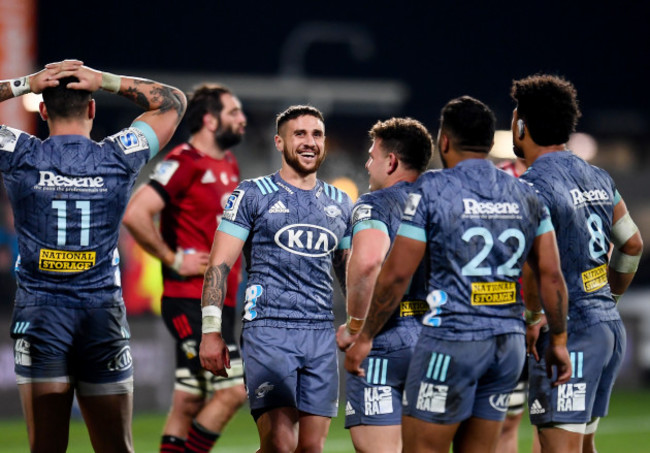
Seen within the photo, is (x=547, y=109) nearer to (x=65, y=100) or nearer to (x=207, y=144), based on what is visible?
(x=65, y=100)

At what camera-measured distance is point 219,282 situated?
21.1 ft

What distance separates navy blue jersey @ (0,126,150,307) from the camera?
593cm

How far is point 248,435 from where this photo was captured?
40.8ft

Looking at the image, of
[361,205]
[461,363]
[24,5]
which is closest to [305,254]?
[361,205]

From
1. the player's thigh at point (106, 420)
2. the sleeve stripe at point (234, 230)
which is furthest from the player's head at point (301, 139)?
the player's thigh at point (106, 420)

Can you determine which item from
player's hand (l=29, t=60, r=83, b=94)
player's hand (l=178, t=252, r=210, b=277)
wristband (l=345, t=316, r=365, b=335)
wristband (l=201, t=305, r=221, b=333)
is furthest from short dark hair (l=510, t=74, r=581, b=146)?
player's hand (l=178, t=252, r=210, b=277)

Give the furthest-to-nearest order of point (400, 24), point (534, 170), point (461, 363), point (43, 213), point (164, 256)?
point (400, 24) → point (164, 256) → point (534, 170) → point (43, 213) → point (461, 363)

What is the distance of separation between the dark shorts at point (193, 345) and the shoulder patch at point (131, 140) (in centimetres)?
243

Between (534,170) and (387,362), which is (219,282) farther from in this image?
(534,170)

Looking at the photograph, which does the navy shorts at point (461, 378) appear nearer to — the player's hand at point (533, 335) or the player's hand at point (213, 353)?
the player's hand at point (533, 335)

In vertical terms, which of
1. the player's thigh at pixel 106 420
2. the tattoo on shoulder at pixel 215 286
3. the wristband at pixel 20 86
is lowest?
the player's thigh at pixel 106 420

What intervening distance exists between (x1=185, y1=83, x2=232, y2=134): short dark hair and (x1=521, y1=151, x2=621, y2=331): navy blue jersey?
332 cm

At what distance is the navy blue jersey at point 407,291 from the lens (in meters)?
6.41

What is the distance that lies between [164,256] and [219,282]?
1990 mm
